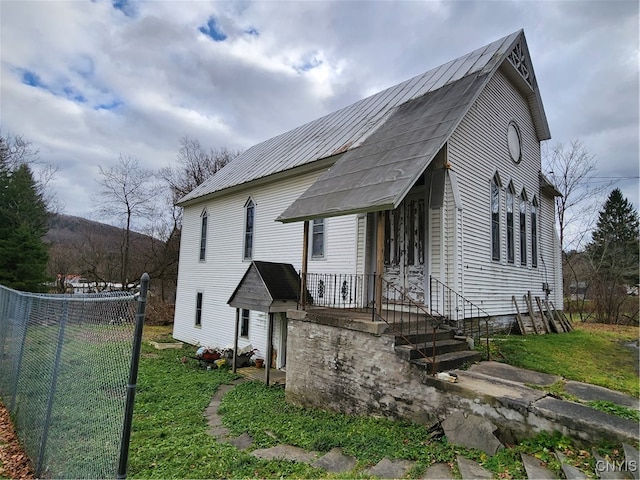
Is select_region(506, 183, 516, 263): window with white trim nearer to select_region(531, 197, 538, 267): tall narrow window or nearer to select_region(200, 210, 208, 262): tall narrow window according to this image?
select_region(531, 197, 538, 267): tall narrow window

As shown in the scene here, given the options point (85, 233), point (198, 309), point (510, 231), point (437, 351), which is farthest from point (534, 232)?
point (85, 233)

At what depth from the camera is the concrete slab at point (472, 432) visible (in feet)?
13.8

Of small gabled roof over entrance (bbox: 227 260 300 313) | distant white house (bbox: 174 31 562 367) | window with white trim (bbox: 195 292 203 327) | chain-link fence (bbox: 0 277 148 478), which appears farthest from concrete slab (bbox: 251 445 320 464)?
window with white trim (bbox: 195 292 203 327)

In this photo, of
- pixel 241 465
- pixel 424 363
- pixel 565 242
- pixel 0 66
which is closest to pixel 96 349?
pixel 241 465

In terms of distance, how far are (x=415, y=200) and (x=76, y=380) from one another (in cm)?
760

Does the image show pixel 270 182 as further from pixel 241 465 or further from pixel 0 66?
pixel 0 66

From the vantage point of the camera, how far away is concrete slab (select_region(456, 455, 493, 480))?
3646mm

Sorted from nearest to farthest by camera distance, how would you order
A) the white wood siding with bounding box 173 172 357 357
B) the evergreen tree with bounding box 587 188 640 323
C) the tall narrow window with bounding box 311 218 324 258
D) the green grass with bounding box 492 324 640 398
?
the green grass with bounding box 492 324 640 398 < the white wood siding with bounding box 173 172 357 357 < the tall narrow window with bounding box 311 218 324 258 < the evergreen tree with bounding box 587 188 640 323

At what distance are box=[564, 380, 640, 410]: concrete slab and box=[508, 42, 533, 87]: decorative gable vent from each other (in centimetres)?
872

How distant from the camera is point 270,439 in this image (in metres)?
5.50

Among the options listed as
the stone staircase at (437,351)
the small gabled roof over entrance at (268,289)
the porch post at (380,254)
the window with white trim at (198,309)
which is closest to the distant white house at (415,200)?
the porch post at (380,254)

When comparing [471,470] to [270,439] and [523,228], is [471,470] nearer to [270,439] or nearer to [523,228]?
[270,439]

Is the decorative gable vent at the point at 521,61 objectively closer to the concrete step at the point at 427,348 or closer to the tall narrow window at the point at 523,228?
the tall narrow window at the point at 523,228

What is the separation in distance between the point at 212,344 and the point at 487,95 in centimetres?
1321
